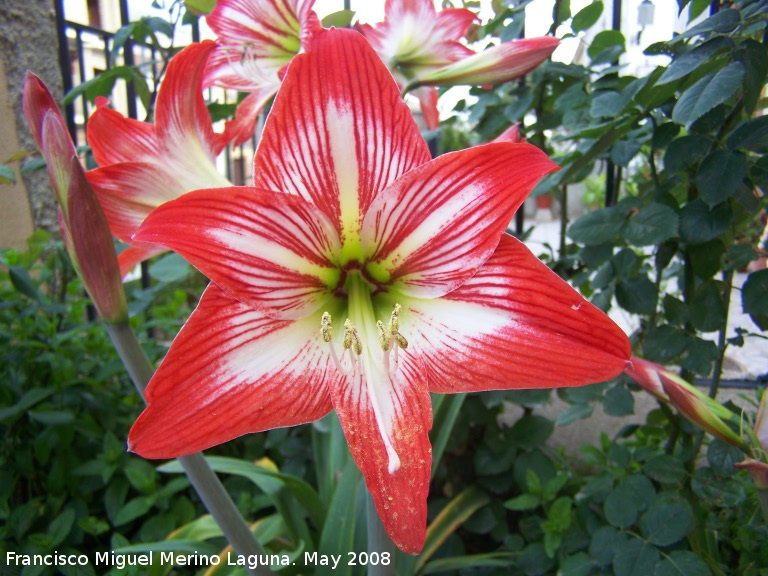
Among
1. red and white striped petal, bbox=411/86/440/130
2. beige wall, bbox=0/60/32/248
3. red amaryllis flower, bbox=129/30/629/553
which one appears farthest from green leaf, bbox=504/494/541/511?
beige wall, bbox=0/60/32/248

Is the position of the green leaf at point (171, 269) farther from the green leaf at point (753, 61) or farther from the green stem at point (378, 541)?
the green leaf at point (753, 61)

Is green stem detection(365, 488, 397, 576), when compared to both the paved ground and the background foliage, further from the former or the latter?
the paved ground

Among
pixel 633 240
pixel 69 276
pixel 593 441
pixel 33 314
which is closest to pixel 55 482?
pixel 33 314

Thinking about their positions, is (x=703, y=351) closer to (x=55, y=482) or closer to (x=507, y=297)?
(x=507, y=297)

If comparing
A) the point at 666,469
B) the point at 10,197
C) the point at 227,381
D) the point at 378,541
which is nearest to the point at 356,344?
the point at 227,381

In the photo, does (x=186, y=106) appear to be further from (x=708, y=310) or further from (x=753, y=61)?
(x=708, y=310)

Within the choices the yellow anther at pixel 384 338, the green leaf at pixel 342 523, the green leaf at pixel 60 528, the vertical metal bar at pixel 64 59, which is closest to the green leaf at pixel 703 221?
the yellow anther at pixel 384 338
